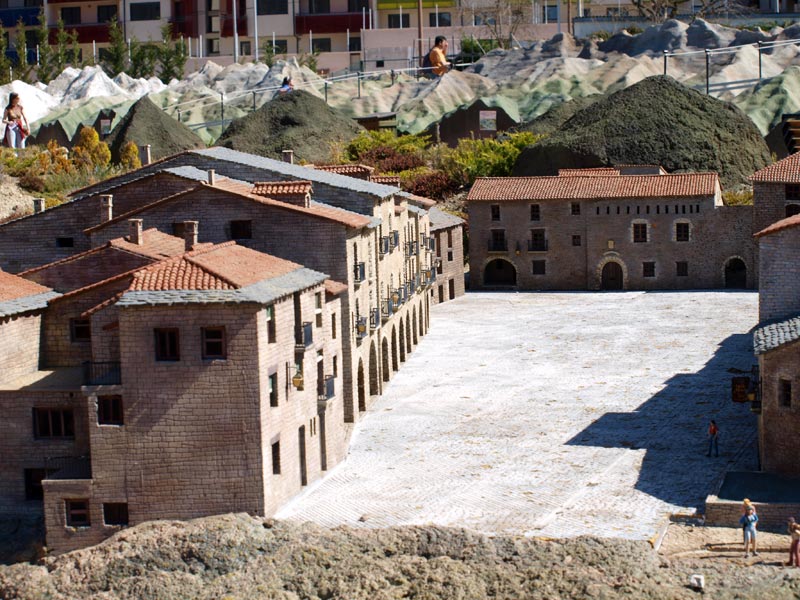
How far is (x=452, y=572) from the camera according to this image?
3897 cm

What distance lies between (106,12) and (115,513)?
10548cm

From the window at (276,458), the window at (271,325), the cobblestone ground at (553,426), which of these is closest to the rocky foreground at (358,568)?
the cobblestone ground at (553,426)

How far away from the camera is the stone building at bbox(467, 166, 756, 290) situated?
260 feet

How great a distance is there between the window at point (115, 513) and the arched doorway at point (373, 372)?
16.1 meters

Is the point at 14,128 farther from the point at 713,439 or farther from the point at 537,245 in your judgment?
the point at 713,439

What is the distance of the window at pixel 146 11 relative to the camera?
139625 millimetres

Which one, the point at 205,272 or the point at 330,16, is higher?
the point at 330,16

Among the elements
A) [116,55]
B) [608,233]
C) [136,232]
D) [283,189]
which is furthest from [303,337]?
[116,55]

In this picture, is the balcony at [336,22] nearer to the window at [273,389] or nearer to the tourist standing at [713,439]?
the tourist standing at [713,439]

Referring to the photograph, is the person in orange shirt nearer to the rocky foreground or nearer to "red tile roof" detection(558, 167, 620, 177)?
"red tile roof" detection(558, 167, 620, 177)

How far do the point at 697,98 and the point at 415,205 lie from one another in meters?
28.7

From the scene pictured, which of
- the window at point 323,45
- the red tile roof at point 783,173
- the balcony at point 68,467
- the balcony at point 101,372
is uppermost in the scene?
the window at point 323,45

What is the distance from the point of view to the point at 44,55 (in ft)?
431

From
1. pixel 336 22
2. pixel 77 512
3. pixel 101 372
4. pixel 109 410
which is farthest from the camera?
pixel 336 22
